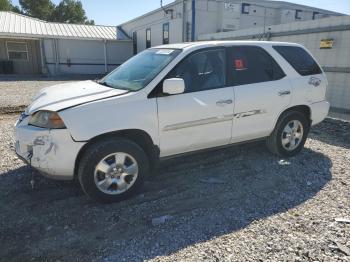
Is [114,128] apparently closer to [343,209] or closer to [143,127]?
[143,127]

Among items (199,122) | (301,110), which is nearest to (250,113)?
(199,122)

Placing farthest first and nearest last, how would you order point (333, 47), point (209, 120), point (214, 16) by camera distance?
point (214, 16)
point (333, 47)
point (209, 120)

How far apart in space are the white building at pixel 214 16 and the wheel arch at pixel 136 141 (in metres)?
14.5

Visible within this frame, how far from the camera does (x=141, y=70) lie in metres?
4.30

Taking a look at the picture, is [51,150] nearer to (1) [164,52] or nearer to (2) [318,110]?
(1) [164,52]

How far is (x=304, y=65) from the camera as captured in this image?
17.1ft

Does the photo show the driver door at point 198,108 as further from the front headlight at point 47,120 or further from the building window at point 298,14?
the building window at point 298,14

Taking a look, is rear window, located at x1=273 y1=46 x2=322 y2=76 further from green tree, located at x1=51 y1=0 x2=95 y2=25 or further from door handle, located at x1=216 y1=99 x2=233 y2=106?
green tree, located at x1=51 y1=0 x2=95 y2=25

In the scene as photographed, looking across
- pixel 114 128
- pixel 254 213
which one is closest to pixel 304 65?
pixel 254 213

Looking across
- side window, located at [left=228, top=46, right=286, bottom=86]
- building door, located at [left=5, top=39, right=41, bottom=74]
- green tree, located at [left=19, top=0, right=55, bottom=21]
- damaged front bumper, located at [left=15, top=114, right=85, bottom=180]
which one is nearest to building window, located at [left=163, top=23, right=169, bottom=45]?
building door, located at [left=5, top=39, right=41, bottom=74]

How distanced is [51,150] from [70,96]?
762mm

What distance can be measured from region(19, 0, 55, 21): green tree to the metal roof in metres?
25.5

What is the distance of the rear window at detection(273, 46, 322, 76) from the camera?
5.06 m

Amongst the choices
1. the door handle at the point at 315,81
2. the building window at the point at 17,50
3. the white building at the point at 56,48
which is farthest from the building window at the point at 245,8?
the building window at the point at 17,50
